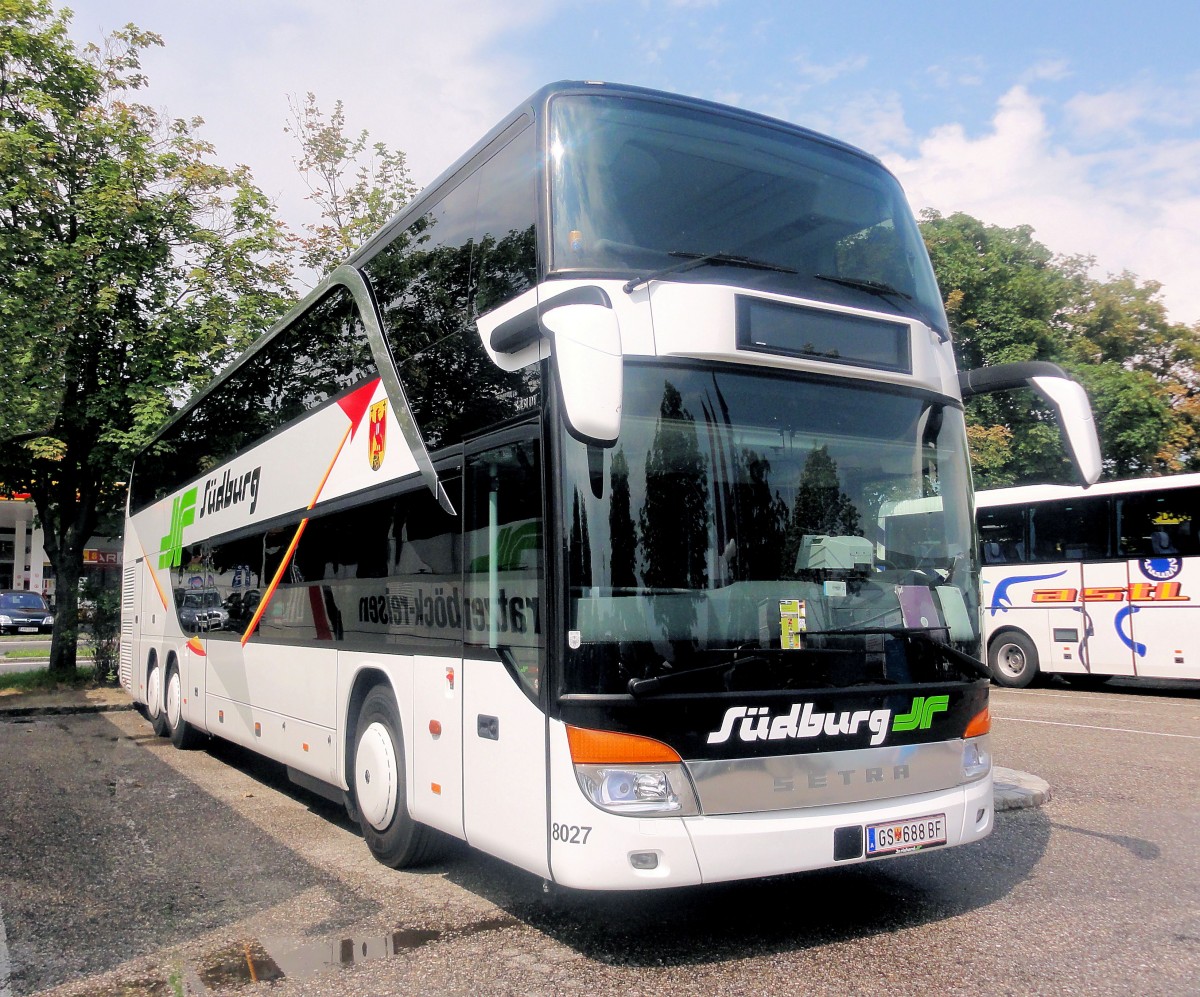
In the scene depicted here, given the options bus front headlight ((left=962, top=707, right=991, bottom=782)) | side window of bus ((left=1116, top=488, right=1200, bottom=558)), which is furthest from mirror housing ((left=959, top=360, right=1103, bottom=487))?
side window of bus ((left=1116, top=488, right=1200, bottom=558))

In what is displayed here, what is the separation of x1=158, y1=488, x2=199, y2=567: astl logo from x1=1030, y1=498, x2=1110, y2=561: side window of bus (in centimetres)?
1365

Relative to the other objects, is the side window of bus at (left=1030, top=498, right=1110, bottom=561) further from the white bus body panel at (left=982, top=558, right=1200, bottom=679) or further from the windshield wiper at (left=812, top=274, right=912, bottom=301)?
the windshield wiper at (left=812, top=274, right=912, bottom=301)

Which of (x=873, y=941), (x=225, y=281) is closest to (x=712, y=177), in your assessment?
(x=873, y=941)

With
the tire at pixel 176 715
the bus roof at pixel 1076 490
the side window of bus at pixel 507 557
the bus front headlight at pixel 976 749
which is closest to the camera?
the side window of bus at pixel 507 557

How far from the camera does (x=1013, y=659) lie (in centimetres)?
1900

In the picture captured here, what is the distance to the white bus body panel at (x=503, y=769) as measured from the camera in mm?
4836

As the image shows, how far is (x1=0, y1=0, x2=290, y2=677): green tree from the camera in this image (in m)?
16.3

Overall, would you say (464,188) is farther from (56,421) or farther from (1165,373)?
(1165,373)

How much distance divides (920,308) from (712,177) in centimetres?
137

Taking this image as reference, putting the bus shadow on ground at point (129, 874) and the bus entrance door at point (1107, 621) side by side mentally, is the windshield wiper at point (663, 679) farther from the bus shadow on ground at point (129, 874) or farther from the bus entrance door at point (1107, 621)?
the bus entrance door at point (1107, 621)

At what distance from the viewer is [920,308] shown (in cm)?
590

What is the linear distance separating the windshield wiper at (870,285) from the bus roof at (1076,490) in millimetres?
11291

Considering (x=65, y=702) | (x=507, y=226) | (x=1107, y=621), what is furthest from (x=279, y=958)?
(x=1107, y=621)

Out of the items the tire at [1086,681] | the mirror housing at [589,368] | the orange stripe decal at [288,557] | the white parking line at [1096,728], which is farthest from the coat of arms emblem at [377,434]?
the tire at [1086,681]
